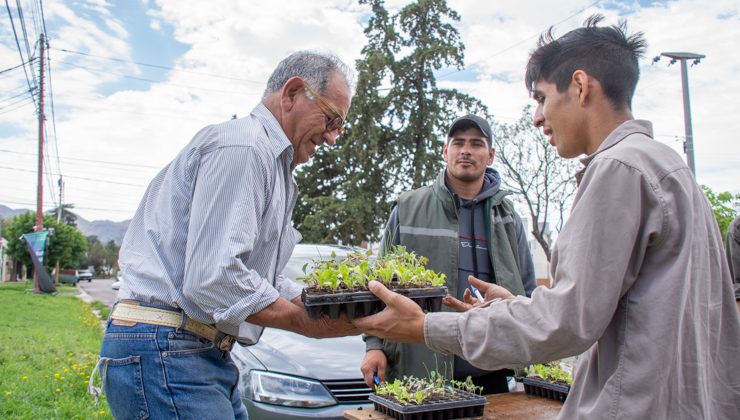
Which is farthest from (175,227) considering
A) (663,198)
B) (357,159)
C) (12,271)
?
(12,271)

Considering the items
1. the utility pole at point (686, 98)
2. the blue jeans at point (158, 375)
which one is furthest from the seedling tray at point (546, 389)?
the utility pole at point (686, 98)

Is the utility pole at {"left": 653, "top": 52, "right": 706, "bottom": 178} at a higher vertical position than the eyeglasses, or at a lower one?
higher

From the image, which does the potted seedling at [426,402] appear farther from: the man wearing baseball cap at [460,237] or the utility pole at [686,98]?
the utility pole at [686,98]

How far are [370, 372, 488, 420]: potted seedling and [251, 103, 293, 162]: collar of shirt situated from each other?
4.10 feet

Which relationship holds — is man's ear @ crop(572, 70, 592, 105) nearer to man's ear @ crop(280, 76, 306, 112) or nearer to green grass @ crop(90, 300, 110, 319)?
man's ear @ crop(280, 76, 306, 112)

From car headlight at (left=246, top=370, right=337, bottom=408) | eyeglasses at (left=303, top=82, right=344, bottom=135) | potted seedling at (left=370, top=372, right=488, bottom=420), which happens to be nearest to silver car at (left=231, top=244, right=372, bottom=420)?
car headlight at (left=246, top=370, right=337, bottom=408)

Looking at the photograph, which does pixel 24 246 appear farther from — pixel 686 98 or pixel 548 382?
pixel 548 382

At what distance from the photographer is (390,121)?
2516cm

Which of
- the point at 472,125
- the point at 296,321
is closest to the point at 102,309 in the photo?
the point at 472,125

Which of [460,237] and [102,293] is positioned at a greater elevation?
[460,237]

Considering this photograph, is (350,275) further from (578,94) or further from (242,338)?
(578,94)

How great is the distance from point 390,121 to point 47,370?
62.9 feet

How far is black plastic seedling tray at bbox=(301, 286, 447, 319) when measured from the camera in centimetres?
215

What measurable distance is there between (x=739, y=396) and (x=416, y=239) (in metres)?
2.20
